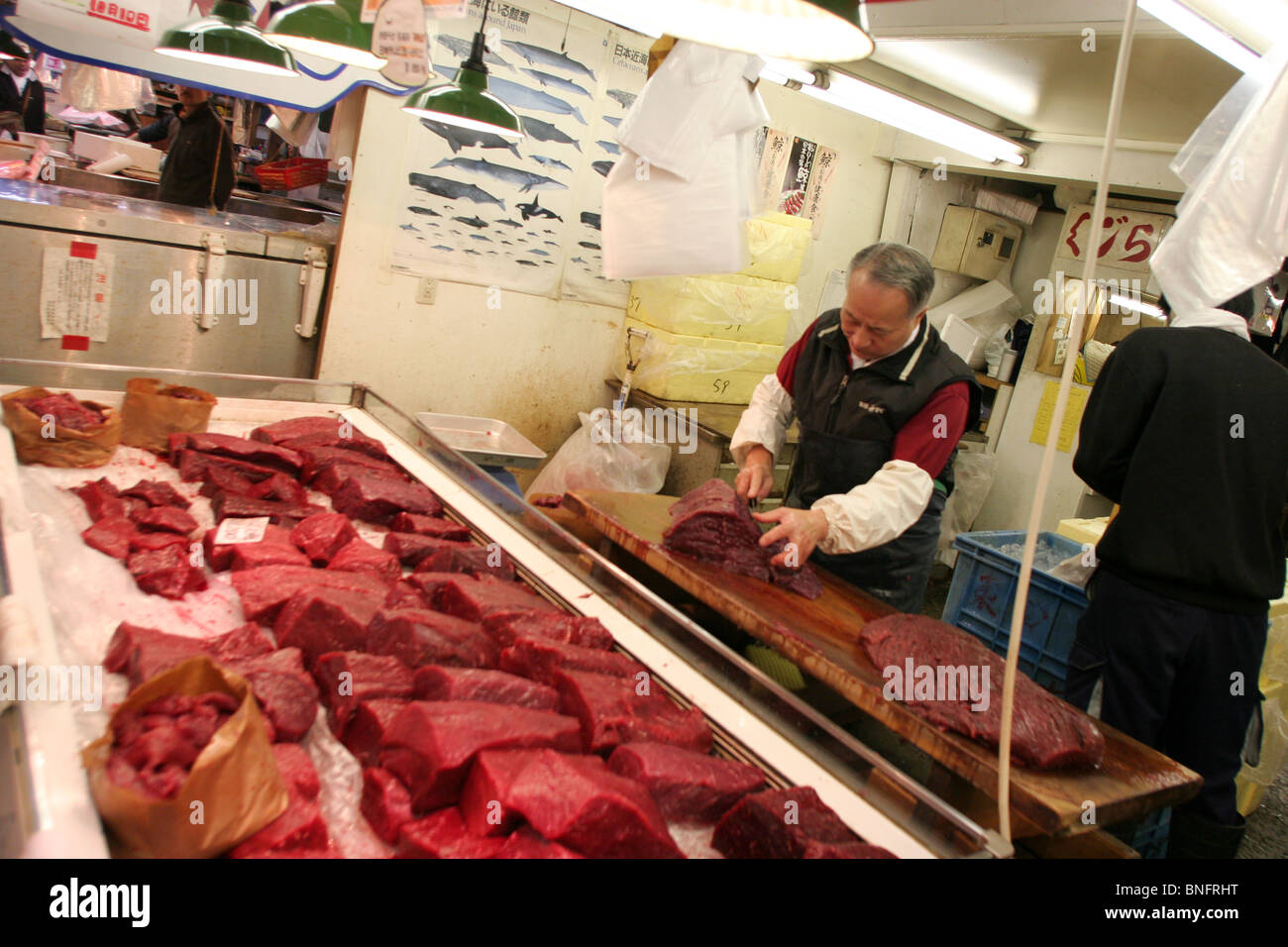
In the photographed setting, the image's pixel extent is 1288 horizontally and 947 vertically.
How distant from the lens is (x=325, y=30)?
315 cm

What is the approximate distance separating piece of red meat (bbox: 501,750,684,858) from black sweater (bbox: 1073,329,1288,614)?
95.8 inches

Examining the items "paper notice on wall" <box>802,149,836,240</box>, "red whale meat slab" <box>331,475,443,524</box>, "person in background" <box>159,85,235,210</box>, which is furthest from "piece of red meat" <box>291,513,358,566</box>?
"paper notice on wall" <box>802,149,836,240</box>

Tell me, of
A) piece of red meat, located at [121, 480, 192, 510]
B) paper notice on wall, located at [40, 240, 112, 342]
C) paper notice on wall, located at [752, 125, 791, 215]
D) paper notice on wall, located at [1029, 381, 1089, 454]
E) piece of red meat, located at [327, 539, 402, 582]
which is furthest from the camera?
paper notice on wall, located at [1029, 381, 1089, 454]

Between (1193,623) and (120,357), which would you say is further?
(120,357)

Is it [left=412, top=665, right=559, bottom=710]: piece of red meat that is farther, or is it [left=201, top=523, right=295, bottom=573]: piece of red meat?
[left=201, top=523, right=295, bottom=573]: piece of red meat

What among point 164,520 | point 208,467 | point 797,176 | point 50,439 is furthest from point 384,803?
point 797,176

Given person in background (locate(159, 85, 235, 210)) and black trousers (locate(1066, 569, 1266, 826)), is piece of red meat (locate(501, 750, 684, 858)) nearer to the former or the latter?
black trousers (locate(1066, 569, 1266, 826))

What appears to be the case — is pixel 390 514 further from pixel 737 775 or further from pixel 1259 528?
pixel 1259 528

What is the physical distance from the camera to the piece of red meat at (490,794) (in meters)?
1.56

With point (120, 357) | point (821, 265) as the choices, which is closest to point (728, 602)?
point (120, 357)

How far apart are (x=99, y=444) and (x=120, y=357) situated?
1956 millimetres

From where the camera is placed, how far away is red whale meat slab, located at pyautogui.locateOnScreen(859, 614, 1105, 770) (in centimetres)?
222

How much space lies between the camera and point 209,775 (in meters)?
1.31

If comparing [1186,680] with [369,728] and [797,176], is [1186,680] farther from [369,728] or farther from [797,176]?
[797,176]
